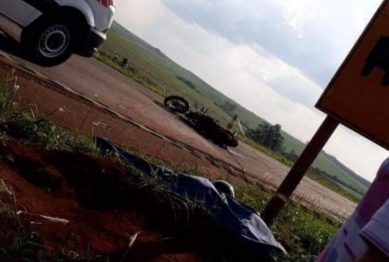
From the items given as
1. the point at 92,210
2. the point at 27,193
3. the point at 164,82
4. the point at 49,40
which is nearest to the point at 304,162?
the point at 92,210

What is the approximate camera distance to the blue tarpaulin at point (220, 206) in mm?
4219

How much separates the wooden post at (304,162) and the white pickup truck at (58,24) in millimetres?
4492

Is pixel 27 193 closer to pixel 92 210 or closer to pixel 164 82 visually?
pixel 92 210

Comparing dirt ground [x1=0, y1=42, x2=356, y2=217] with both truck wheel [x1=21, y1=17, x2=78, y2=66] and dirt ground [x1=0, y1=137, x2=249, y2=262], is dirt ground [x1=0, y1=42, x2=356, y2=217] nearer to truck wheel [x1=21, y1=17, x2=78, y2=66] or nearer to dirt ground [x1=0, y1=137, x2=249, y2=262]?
truck wheel [x1=21, y1=17, x2=78, y2=66]

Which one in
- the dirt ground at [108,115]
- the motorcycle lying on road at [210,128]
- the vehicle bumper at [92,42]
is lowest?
the dirt ground at [108,115]

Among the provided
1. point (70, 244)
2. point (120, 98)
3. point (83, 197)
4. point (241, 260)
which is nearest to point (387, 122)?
point (241, 260)

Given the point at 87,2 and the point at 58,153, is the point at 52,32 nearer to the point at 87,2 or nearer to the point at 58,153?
the point at 87,2

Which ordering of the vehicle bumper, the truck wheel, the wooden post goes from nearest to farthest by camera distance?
the wooden post
the truck wheel
the vehicle bumper

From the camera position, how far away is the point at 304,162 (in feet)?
18.2

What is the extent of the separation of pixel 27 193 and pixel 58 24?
209 inches

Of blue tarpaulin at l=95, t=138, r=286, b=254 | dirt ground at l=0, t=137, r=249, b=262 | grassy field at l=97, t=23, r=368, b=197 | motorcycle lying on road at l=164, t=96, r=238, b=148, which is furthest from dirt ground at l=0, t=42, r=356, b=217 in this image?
grassy field at l=97, t=23, r=368, b=197

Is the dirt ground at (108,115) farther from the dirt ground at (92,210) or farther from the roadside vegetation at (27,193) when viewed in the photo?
the dirt ground at (92,210)

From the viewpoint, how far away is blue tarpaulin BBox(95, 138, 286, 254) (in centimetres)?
422

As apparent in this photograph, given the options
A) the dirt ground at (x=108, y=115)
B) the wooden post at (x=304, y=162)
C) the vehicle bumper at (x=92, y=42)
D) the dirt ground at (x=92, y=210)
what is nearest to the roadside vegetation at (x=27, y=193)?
the dirt ground at (x=92, y=210)
